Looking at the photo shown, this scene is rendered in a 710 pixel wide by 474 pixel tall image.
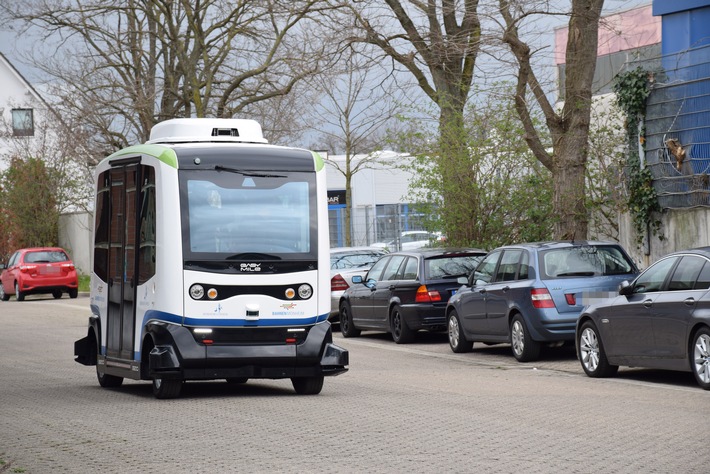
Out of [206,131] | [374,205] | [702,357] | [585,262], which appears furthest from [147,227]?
[374,205]

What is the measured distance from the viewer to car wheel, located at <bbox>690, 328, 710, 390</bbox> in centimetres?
1346

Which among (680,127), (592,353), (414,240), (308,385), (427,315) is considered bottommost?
(308,385)

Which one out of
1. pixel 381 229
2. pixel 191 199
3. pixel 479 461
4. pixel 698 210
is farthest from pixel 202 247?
pixel 381 229

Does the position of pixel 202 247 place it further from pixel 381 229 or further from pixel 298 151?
pixel 381 229

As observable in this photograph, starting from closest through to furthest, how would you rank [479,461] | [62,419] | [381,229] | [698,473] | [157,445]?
[698,473], [479,461], [157,445], [62,419], [381,229]

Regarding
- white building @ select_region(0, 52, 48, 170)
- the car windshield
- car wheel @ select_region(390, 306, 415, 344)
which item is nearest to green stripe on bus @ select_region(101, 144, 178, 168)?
car wheel @ select_region(390, 306, 415, 344)

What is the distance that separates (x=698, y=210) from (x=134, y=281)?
1153cm

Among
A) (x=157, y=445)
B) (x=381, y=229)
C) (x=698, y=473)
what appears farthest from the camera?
(x=381, y=229)

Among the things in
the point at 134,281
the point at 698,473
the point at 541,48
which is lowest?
the point at 698,473

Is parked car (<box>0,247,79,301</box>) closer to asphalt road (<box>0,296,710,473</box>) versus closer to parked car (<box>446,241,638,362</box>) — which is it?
asphalt road (<box>0,296,710,473</box>)

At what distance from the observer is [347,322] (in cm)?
2558

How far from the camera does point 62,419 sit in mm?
12102

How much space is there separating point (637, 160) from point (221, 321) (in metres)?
12.5

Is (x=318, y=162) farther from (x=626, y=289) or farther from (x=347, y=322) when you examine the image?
(x=347, y=322)
